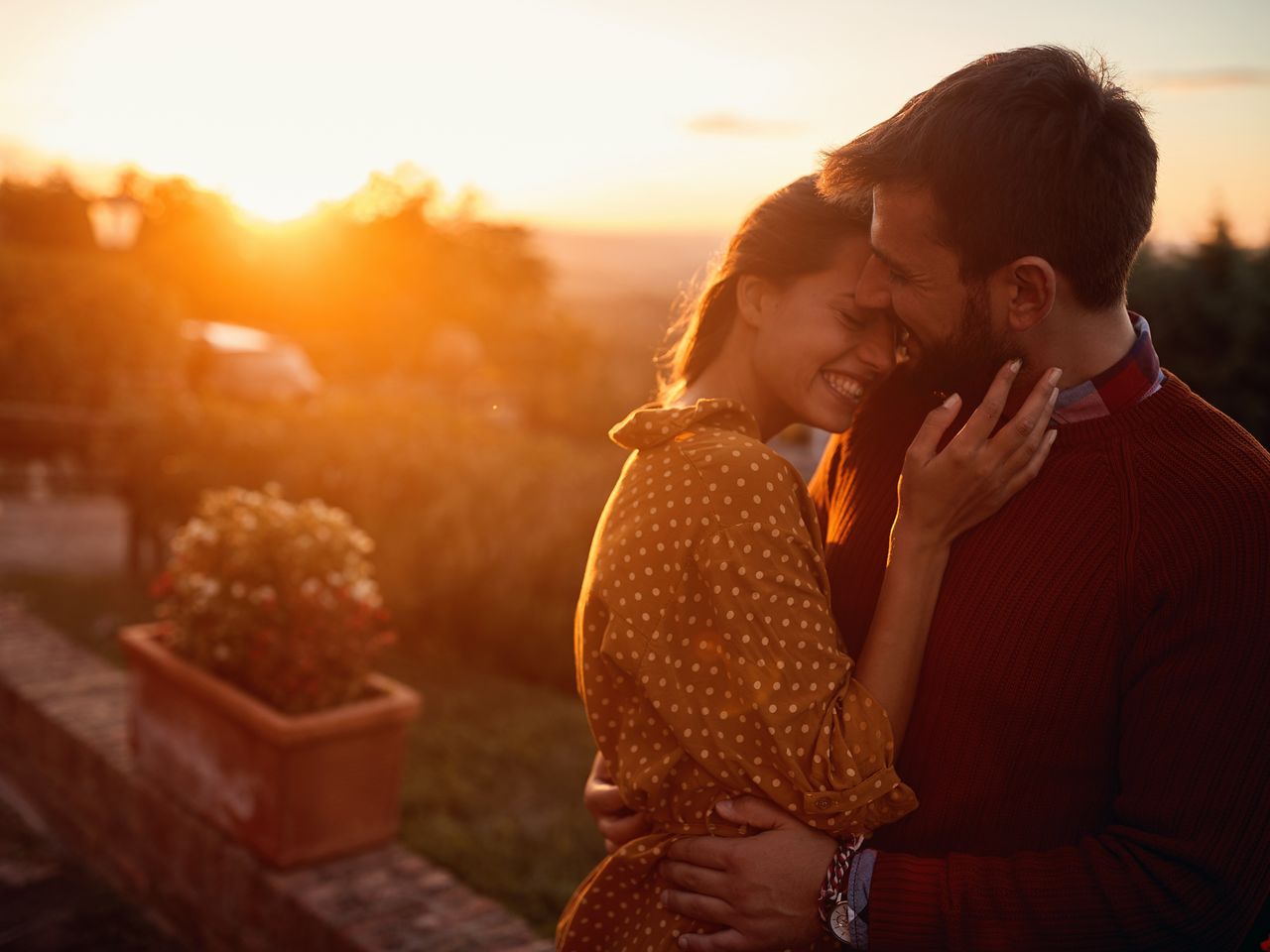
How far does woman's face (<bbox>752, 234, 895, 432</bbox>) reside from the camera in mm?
2037

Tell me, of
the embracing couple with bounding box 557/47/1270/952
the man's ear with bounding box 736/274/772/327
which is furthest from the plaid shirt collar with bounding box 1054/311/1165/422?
the man's ear with bounding box 736/274/772/327

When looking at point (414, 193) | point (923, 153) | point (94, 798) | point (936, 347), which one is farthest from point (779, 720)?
point (414, 193)

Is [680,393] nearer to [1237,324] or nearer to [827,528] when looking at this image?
[827,528]

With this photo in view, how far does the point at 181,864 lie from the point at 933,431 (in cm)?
325

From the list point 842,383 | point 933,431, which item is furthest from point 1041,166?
point 842,383

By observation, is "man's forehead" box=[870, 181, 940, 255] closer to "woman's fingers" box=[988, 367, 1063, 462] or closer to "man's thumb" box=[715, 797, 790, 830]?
"woman's fingers" box=[988, 367, 1063, 462]

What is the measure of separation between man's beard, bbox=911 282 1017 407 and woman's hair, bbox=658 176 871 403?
0.29 m

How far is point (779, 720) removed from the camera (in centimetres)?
165

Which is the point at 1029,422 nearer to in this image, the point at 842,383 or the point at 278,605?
the point at 842,383

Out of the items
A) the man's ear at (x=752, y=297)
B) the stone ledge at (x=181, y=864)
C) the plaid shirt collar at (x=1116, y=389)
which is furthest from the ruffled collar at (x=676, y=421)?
the stone ledge at (x=181, y=864)

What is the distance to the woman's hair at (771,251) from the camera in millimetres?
2047

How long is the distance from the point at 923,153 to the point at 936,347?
302 millimetres

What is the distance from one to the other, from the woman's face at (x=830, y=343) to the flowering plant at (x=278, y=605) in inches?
89.3

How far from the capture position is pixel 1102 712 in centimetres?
163
